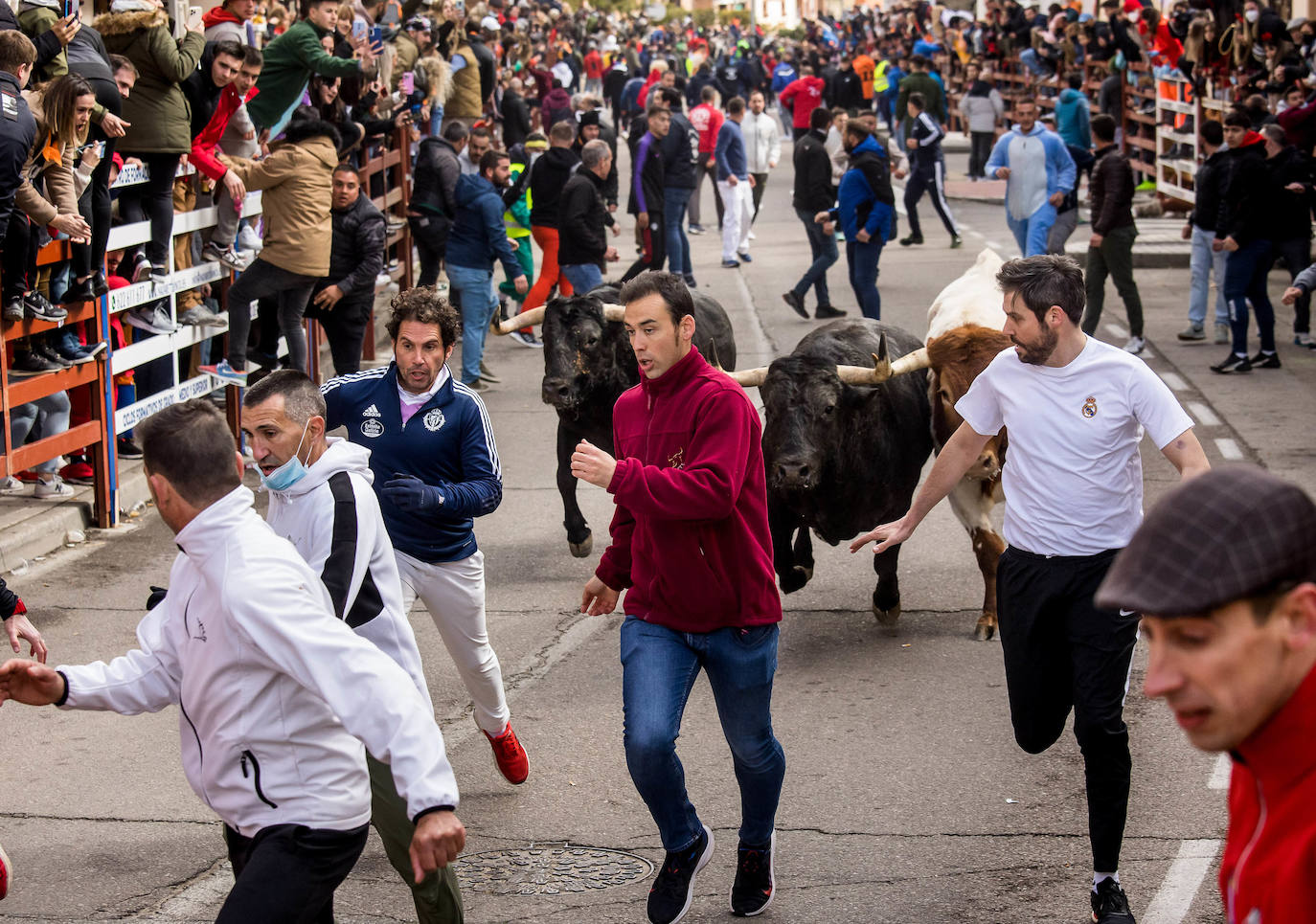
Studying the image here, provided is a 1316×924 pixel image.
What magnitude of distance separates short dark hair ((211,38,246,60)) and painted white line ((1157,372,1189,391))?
8020 mm

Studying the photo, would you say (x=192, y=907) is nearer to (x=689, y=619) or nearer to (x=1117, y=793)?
(x=689, y=619)

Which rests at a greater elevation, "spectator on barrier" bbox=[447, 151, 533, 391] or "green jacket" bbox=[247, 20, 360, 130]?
"green jacket" bbox=[247, 20, 360, 130]

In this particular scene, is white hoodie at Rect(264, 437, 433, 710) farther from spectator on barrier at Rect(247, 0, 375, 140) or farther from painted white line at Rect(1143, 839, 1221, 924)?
spectator on barrier at Rect(247, 0, 375, 140)

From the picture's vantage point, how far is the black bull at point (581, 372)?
9.43m

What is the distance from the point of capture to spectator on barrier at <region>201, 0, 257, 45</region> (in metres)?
12.1

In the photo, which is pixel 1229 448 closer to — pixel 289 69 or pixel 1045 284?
pixel 1045 284

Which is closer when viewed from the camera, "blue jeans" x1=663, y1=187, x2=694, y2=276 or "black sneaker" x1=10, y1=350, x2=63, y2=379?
"black sneaker" x1=10, y1=350, x2=63, y2=379

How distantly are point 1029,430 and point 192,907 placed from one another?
123 inches

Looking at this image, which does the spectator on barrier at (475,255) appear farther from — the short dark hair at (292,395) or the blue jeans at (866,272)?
the short dark hair at (292,395)

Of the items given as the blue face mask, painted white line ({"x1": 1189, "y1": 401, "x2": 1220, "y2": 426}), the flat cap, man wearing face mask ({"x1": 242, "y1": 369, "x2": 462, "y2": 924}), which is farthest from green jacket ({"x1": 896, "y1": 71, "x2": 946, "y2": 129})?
the flat cap

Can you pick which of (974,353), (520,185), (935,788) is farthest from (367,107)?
(935,788)

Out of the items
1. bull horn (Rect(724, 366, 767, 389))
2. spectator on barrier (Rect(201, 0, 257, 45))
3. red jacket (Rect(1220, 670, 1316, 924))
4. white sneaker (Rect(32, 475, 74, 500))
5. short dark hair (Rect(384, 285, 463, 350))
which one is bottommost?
white sneaker (Rect(32, 475, 74, 500))

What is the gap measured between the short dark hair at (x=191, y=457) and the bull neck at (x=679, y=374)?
1.62 meters

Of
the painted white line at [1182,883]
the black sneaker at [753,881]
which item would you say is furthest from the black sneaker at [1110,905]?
the black sneaker at [753,881]
